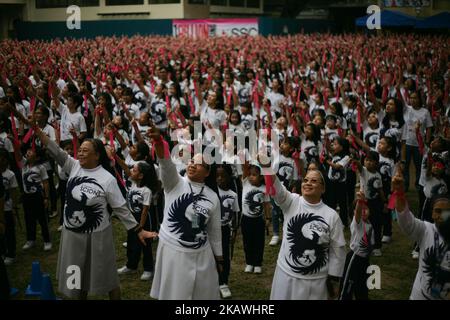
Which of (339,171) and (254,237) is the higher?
(339,171)

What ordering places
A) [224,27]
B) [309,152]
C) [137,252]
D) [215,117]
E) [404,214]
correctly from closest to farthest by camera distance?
[404,214], [137,252], [309,152], [215,117], [224,27]

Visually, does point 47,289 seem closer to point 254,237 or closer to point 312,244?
point 312,244

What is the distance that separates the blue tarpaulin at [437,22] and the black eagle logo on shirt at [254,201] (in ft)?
45.7

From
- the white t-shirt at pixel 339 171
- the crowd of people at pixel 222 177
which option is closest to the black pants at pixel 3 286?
the crowd of people at pixel 222 177

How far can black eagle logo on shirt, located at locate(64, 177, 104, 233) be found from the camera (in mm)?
4199

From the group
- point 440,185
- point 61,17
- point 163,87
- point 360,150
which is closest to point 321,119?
point 360,150

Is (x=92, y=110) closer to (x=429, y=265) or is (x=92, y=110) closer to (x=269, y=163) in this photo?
(x=269, y=163)

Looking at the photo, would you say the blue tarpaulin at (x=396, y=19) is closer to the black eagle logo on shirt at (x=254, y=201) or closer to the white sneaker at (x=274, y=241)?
the white sneaker at (x=274, y=241)

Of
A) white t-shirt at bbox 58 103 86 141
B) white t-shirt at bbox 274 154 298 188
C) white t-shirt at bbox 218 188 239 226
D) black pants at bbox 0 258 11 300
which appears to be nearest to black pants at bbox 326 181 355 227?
white t-shirt at bbox 274 154 298 188

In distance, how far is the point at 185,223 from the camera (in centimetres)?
379

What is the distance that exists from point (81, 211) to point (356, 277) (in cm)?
236

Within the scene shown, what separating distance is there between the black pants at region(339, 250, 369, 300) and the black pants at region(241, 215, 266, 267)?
1.19m

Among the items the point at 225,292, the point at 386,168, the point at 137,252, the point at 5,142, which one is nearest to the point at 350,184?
the point at 386,168

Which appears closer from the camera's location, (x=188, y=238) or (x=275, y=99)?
(x=188, y=238)
